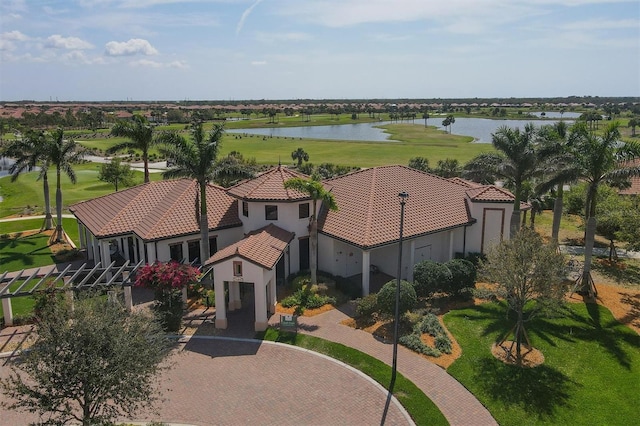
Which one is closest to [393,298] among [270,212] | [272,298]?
[272,298]

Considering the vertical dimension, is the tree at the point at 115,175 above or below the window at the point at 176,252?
above

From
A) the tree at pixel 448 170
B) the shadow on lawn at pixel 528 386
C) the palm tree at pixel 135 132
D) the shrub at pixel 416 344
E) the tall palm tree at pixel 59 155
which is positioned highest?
the palm tree at pixel 135 132

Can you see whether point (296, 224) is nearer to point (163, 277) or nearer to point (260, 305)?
point (260, 305)

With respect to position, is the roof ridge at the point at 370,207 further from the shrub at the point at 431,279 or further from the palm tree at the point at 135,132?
the palm tree at the point at 135,132

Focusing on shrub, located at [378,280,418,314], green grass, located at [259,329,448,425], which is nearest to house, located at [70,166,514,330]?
shrub, located at [378,280,418,314]

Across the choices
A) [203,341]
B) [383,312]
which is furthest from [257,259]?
[383,312]

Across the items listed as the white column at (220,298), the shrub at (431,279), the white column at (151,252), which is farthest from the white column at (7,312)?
the shrub at (431,279)

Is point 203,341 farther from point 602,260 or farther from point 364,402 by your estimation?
point 602,260

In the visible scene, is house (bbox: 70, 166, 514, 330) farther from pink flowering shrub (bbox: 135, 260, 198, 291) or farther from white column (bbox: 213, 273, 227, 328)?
pink flowering shrub (bbox: 135, 260, 198, 291)
